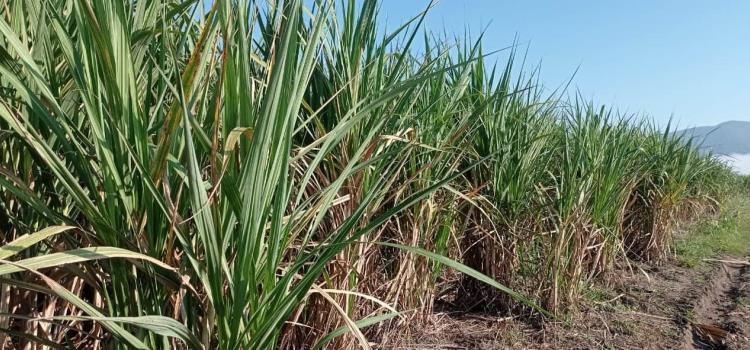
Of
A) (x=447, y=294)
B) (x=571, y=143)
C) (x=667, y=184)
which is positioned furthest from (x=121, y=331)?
(x=667, y=184)

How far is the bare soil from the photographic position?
283 cm

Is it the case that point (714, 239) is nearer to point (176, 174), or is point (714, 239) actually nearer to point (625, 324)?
point (625, 324)

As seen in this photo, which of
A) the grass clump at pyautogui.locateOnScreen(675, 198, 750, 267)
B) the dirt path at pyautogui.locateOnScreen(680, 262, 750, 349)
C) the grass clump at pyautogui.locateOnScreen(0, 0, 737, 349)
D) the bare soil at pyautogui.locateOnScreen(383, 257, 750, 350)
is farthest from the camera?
the grass clump at pyautogui.locateOnScreen(675, 198, 750, 267)

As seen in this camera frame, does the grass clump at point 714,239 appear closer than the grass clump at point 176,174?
No

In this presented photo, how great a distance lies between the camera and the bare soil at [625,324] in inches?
111

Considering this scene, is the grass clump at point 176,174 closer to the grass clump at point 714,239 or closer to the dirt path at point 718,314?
the dirt path at point 718,314

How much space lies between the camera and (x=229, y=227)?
110 centimetres

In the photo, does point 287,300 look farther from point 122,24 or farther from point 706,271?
point 706,271

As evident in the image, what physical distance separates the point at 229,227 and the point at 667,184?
5165 millimetres

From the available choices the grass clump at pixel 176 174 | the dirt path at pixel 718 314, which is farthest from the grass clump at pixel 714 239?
the grass clump at pixel 176 174

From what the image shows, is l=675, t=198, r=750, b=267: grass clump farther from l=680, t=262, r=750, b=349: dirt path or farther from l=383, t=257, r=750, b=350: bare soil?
l=383, t=257, r=750, b=350: bare soil

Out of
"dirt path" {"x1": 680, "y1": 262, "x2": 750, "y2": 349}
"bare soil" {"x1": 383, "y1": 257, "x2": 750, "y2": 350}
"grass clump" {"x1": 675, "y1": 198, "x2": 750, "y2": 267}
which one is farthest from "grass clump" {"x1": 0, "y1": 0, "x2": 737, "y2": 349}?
"grass clump" {"x1": 675, "y1": 198, "x2": 750, "y2": 267}

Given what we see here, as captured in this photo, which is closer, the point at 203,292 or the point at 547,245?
the point at 203,292

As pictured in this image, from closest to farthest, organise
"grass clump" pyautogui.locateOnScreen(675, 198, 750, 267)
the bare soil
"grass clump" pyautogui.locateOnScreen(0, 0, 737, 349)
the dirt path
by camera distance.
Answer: "grass clump" pyautogui.locateOnScreen(0, 0, 737, 349), the bare soil, the dirt path, "grass clump" pyautogui.locateOnScreen(675, 198, 750, 267)
